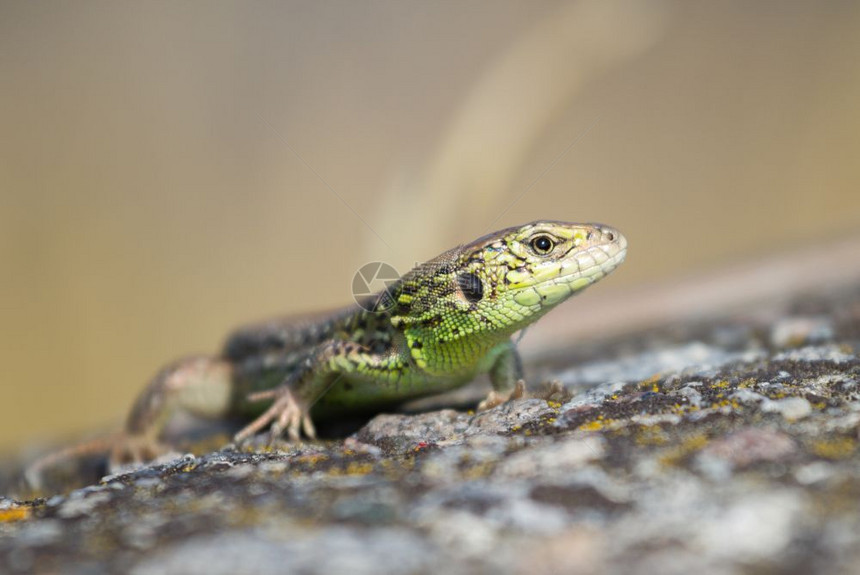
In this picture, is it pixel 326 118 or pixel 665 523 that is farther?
pixel 326 118

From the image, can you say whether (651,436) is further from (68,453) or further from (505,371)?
(68,453)

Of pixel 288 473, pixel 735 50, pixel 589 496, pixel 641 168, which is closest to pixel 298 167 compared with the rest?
pixel 641 168

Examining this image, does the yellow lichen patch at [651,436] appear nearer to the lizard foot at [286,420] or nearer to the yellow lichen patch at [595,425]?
the yellow lichen patch at [595,425]

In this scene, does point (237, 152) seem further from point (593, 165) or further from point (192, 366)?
point (192, 366)

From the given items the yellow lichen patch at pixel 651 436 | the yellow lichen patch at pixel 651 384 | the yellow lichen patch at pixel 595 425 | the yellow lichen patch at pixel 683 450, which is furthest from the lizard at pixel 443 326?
the yellow lichen patch at pixel 683 450

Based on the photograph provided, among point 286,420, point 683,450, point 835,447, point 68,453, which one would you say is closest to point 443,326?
point 286,420

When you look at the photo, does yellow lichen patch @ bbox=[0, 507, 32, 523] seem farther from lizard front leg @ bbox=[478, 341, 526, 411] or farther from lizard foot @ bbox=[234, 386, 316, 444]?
lizard front leg @ bbox=[478, 341, 526, 411]
